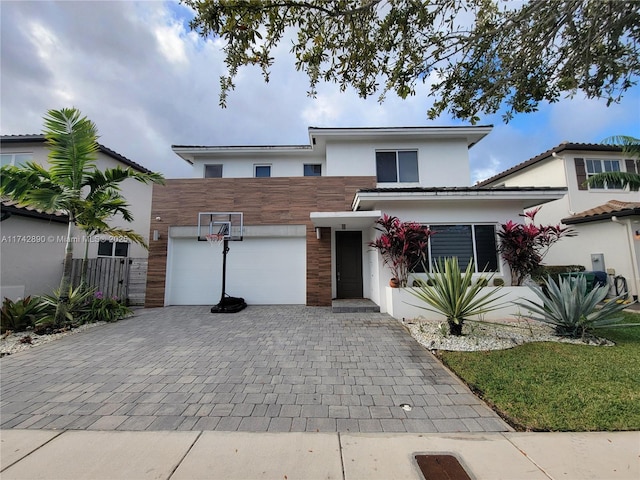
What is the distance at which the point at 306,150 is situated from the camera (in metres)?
12.8

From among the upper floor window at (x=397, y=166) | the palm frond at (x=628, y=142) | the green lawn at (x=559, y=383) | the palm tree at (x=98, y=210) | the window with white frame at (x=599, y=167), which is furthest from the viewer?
the window with white frame at (x=599, y=167)

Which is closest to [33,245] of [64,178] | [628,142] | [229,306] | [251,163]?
[64,178]

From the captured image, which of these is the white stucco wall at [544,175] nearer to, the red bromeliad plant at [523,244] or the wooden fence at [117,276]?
the red bromeliad plant at [523,244]

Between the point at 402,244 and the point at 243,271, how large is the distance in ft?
21.6

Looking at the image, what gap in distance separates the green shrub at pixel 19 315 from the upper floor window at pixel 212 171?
811cm

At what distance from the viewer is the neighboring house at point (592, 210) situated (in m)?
10.9

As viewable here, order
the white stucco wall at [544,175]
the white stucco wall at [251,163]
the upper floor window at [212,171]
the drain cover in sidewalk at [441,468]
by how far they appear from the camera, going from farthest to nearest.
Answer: the white stucco wall at [544,175]
the upper floor window at [212,171]
the white stucco wall at [251,163]
the drain cover in sidewalk at [441,468]

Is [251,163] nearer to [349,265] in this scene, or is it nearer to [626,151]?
[349,265]

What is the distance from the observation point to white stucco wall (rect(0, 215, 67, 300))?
8352 mm

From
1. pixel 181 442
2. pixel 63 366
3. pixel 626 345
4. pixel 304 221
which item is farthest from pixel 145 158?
pixel 626 345

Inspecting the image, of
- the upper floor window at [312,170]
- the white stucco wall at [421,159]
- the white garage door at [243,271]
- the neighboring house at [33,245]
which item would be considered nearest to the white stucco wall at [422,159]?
the white stucco wall at [421,159]

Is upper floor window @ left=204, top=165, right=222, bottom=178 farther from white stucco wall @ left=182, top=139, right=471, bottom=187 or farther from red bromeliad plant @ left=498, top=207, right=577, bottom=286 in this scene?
red bromeliad plant @ left=498, top=207, right=577, bottom=286

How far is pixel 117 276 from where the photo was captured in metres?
10.6

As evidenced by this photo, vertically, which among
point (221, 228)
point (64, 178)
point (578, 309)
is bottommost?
point (578, 309)
